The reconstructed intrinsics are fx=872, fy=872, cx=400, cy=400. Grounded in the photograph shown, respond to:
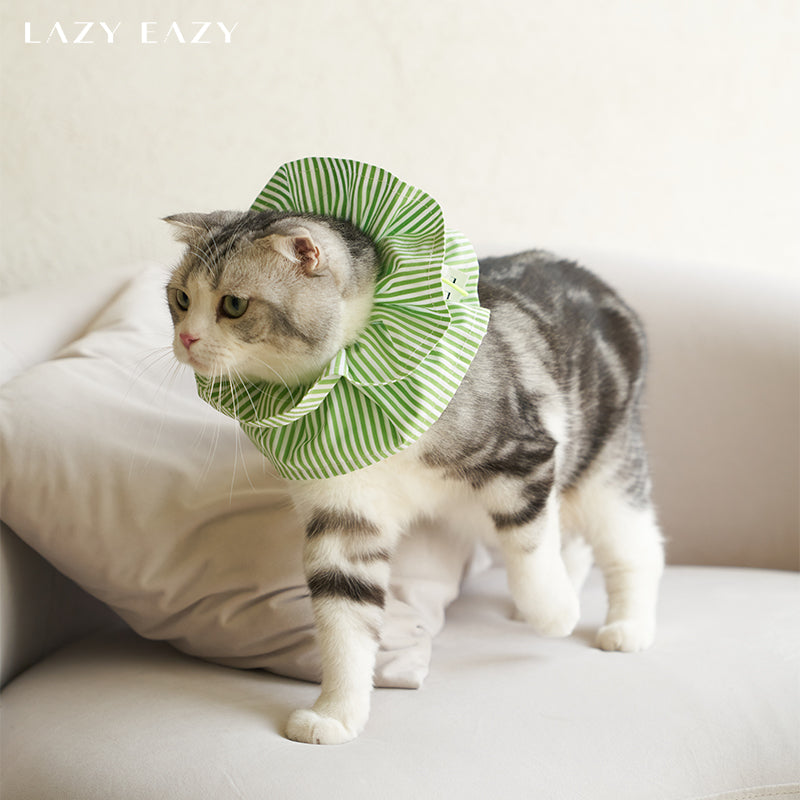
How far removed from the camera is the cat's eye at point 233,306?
92 centimetres

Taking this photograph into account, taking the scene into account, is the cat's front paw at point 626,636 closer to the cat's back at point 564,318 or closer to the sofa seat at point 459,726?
the sofa seat at point 459,726

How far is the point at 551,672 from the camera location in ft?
3.67

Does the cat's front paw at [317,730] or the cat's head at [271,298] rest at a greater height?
the cat's head at [271,298]

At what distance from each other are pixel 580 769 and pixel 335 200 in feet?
2.25

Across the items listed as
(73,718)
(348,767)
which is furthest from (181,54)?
(348,767)

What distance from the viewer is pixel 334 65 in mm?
1684

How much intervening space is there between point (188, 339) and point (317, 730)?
444 millimetres

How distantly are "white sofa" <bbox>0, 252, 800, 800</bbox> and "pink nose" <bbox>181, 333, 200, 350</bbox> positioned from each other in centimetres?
33

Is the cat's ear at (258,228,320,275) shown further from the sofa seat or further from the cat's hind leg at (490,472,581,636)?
the sofa seat

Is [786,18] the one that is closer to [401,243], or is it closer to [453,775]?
[401,243]

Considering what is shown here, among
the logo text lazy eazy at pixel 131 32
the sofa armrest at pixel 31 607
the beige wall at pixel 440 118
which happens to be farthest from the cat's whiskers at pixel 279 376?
the logo text lazy eazy at pixel 131 32

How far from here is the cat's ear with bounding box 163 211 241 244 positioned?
3.17 ft

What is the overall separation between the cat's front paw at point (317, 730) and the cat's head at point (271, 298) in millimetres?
375

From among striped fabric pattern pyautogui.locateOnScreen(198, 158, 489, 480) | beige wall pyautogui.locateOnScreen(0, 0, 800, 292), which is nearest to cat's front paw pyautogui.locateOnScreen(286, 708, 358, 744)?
striped fabric pattern pyautogui.locateOnScreen(198, 158, 489, 480)
